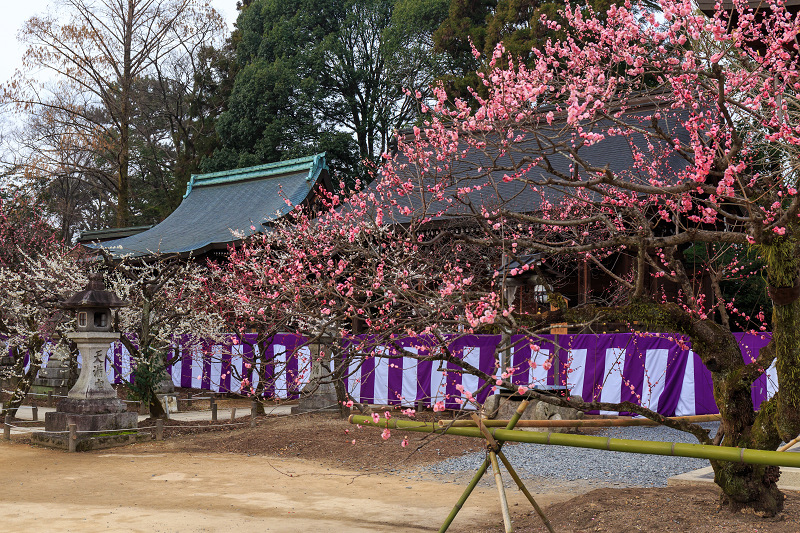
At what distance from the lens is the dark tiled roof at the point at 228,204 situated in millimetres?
19219

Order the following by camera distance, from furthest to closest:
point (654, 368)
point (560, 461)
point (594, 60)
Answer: point (654, 368), point (560, 461), point (594, 60)

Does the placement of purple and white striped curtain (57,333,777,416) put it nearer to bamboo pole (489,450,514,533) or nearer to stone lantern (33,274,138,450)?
stone lantern (33,274,138,450)

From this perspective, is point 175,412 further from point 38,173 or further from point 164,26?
point 164,26

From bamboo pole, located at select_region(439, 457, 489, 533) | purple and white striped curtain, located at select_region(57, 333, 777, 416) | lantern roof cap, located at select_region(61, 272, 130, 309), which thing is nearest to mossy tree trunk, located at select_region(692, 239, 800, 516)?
bamboo pole, located at select_region(439, 457, 489, 533)

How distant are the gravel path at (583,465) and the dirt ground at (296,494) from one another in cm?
39

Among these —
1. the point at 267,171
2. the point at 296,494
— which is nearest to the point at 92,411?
the point at 296,494

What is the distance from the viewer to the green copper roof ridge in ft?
68.3

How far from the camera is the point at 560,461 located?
896 centimetres

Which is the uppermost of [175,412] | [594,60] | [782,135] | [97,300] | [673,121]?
[673,121]

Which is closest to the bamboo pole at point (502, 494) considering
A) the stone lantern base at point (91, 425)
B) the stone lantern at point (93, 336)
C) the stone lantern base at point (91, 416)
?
the stone lantern base at point (91, 425)

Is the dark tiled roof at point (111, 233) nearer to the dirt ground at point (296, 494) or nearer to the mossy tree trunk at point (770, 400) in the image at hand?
the dirt ground at point (296, 494)

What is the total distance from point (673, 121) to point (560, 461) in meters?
9.67

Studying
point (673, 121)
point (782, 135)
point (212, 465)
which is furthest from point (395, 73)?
point (782, 135)

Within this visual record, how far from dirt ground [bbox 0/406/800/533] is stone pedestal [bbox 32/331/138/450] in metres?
0.27
